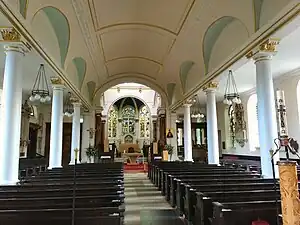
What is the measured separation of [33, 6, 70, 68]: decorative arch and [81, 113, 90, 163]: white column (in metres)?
6.46

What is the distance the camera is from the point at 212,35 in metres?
8.02

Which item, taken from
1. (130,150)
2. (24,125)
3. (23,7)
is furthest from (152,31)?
(130,150)

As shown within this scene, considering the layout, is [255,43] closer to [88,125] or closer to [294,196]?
[294,196]

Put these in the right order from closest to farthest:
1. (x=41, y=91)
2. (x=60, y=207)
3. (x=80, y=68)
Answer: (x=60, y=207) → (x=41, y=91) → (x=80, y=68)

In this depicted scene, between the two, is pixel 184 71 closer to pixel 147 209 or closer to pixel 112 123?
pixel 147 209

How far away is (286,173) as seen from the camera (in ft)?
6.09

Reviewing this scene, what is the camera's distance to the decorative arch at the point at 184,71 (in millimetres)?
10887

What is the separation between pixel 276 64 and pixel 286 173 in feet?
26.9

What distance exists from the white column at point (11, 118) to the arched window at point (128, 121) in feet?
62.7

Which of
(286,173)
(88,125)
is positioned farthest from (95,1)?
(88,125)

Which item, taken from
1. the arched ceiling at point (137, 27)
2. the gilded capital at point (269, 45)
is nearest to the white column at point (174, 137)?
the arched ceiling at point (137, 27)

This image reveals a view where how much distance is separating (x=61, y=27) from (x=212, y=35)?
173 inches

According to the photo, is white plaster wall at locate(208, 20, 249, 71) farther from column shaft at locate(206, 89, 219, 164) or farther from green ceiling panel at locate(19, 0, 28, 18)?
green ceiling panel at locate(19, 0, 28, 18)

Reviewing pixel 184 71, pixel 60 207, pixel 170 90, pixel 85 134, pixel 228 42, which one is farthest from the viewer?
pixel 170 90
